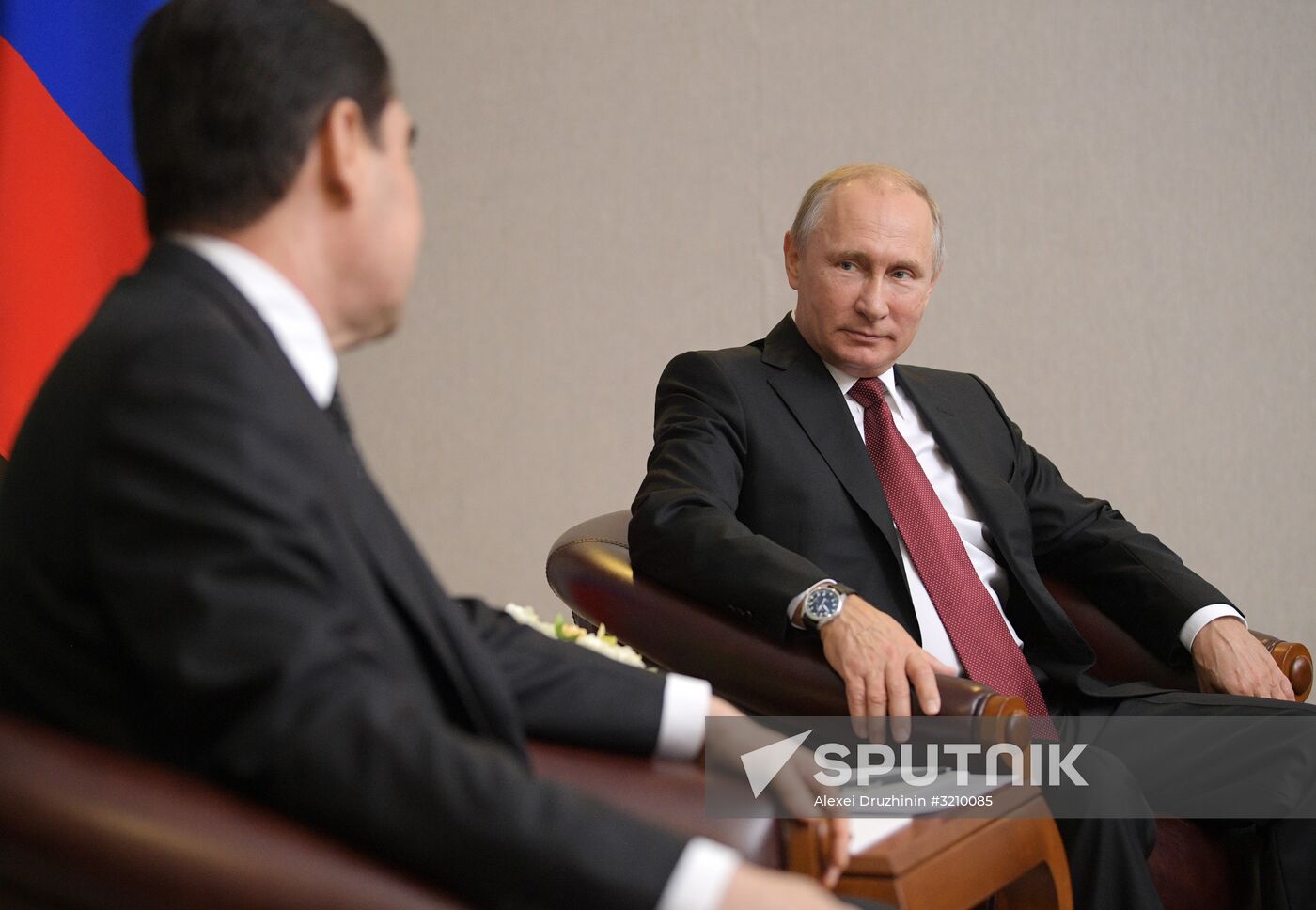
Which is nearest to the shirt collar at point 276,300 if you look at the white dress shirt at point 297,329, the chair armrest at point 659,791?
the white dress shirt at point 297,329

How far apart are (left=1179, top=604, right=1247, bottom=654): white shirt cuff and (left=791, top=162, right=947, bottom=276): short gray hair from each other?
3.17ft

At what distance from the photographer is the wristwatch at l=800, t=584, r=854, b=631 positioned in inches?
84.7

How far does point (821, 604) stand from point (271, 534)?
52.0 inches

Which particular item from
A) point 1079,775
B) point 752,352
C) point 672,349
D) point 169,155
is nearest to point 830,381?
point 752,352

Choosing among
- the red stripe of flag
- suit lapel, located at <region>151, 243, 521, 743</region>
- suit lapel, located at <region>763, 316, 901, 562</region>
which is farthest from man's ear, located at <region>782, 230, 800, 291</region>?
suit lapel, located at <region>151, 243, 521, 743</region>

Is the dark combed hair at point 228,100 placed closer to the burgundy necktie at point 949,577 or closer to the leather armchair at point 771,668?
the leather armchair at point 771,668

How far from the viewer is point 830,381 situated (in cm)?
283

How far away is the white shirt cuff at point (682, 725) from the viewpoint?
1.56 m

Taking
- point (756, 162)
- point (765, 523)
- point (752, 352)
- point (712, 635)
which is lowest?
point (712, 635)

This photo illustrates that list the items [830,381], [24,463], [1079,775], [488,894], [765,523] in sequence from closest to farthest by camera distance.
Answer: [488,894] < [24,463] < [1079,775] < [765,523] < [830,381]

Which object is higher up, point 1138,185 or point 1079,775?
point 1138,185

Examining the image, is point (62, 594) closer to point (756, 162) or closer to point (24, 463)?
point (24, 463)

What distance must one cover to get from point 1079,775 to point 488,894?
1451mm

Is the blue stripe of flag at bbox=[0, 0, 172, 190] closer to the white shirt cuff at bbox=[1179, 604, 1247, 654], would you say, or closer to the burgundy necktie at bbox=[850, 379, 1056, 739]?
the burgundy necktie at bbox=[850, 379, 1056, 739]
